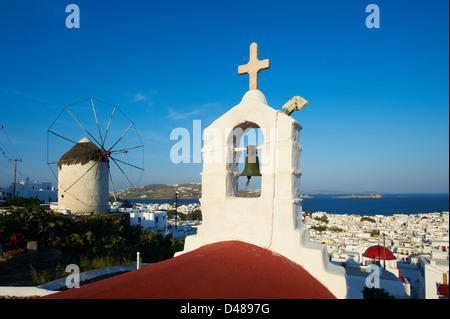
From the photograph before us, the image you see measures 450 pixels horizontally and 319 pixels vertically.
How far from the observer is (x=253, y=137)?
4.81 m

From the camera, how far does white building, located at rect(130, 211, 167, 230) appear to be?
32.1 metres

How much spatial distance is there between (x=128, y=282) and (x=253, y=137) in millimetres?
3054

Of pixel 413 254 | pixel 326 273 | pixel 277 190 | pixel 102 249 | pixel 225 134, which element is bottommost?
pixel 413 254

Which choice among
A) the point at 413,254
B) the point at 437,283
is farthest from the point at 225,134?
the point at 413,254

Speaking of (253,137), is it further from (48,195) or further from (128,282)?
(48,195)

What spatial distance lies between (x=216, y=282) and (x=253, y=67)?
3.41 metres

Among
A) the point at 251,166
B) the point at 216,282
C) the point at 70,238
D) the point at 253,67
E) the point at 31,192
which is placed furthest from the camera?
the point at 31,192

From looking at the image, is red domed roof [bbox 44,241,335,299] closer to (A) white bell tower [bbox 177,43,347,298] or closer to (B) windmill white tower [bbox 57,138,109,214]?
(A) white bell tower [bbox 177,43,347,298]

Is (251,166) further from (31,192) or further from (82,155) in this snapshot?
(31,192)

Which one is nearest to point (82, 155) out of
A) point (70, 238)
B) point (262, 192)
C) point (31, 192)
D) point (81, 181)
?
point (81, 181)

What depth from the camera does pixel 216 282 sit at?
2598mm

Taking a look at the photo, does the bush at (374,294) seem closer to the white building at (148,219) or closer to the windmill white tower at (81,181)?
the windmill white tower at (81,181)

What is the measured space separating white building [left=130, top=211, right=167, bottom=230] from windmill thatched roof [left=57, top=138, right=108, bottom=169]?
13646mm

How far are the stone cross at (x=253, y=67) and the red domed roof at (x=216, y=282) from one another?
279 cm
